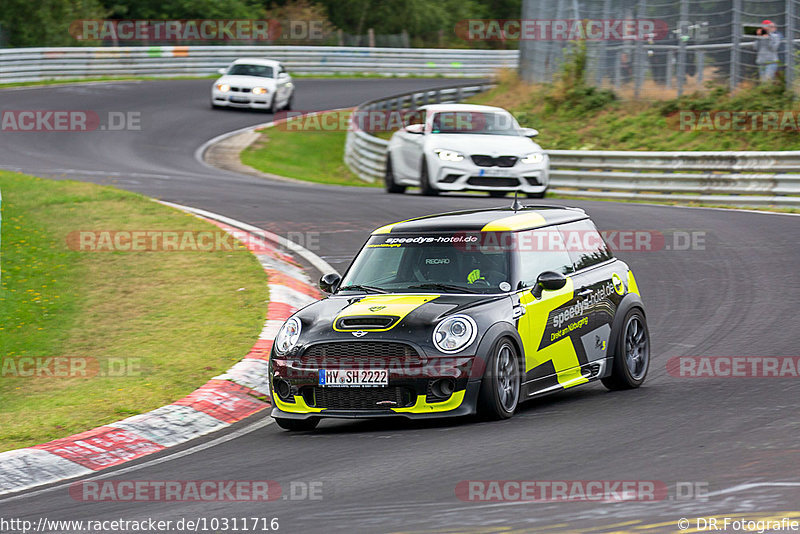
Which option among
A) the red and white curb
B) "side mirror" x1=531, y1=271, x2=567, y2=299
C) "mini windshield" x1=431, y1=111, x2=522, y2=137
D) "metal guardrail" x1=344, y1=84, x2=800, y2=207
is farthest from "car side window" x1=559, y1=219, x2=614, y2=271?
"metal guardrail" x1=344, y1=84, x2=800, y2=207

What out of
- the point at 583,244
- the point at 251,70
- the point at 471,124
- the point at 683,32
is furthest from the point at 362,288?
the point at 251,70

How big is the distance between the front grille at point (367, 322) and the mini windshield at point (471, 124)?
41.7ft

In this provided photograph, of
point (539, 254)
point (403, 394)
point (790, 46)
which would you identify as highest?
point (790, 46)

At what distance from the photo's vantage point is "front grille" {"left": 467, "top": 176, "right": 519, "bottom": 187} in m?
19.8

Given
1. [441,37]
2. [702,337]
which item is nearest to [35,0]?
[441,37]

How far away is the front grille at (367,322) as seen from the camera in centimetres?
816

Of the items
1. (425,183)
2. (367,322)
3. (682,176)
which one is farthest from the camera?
(682,176)

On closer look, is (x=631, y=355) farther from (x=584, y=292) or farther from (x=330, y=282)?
(x=330, y=282)

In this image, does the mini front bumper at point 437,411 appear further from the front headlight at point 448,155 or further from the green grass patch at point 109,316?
the front headlight at point 448,155

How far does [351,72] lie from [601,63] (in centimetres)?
2502

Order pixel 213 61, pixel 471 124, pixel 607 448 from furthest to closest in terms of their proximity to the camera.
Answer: pixel 213 61 < pixel 471 124 < pixel 607 448

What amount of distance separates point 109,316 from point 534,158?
32.0 feet

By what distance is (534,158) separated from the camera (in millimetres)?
20094

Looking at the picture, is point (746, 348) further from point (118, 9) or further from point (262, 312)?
point (118, 9)
